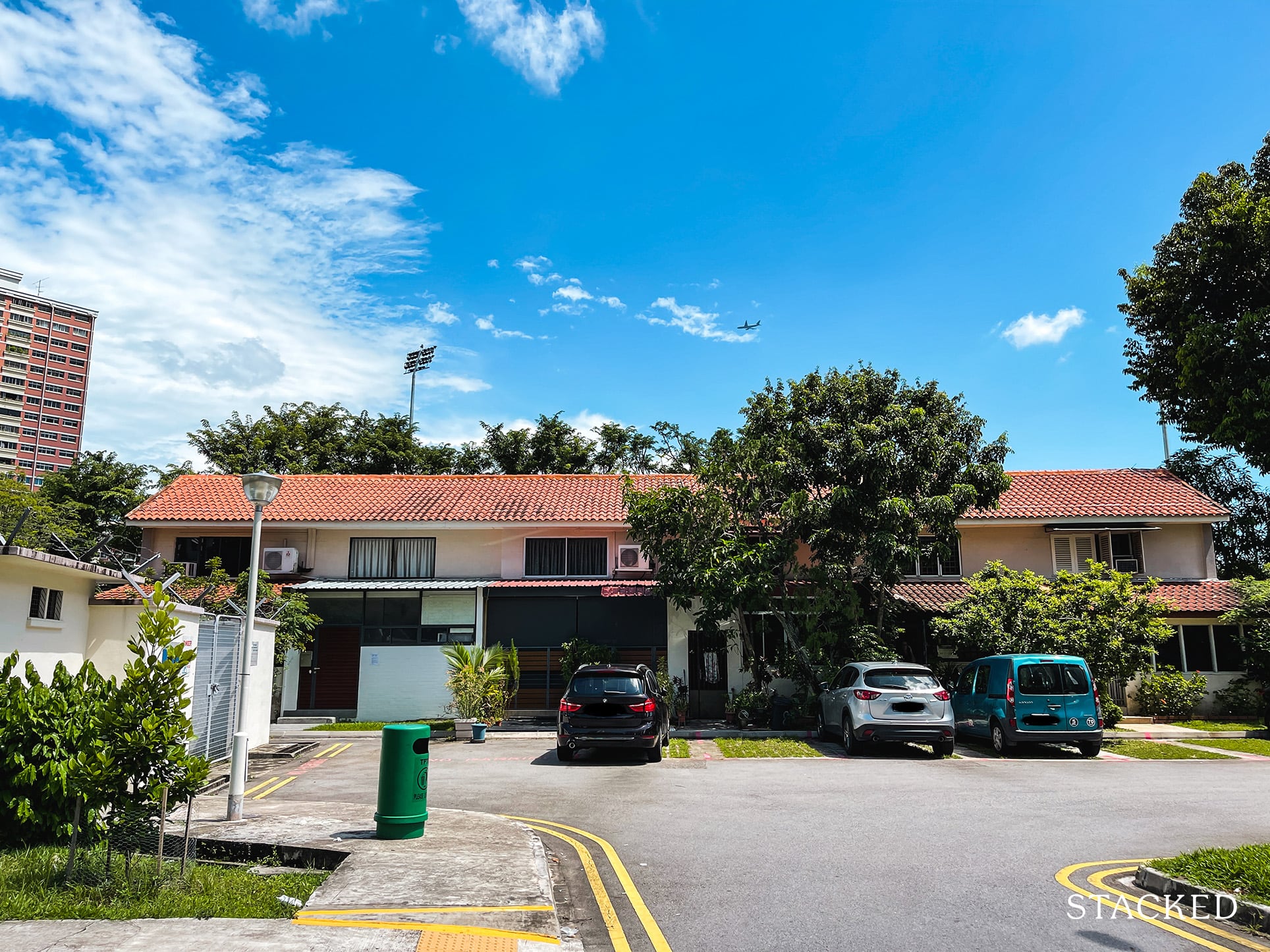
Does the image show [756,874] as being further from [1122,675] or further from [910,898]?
[1122,675]

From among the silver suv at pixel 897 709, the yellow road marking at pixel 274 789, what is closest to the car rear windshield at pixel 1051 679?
the silver suv at pixel 897 709

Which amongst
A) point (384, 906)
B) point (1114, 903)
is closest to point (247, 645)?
point (384, 906)

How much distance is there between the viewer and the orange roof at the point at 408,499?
26.4 meters

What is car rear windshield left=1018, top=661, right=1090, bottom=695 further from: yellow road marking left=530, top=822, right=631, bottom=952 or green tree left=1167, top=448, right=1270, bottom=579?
green tree left=1167, top=448, right=1270, bottom=579

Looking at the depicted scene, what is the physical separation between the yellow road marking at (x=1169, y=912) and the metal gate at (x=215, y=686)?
1146cm

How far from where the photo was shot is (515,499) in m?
28.6

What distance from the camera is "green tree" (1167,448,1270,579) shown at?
3741 cm

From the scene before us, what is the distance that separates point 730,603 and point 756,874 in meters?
14.0

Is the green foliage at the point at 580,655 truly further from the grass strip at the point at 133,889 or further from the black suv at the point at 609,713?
the grass strip at the point at 133,889

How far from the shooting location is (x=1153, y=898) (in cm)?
671

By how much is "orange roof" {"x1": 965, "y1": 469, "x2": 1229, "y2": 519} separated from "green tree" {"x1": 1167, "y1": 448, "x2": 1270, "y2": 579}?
32.9 feet

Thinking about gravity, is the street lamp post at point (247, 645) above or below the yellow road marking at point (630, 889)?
above

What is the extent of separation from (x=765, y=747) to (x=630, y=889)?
11.5 meters

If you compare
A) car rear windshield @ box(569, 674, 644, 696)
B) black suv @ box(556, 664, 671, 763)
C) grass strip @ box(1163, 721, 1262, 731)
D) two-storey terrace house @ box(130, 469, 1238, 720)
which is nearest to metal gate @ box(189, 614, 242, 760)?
black suv @ box(556, 664, 671, 763)
